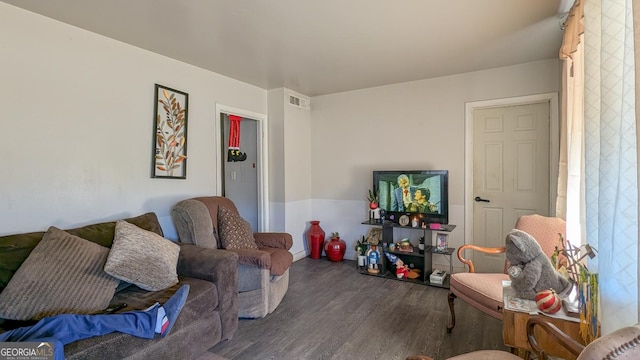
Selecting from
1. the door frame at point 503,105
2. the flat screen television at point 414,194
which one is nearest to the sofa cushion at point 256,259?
the flat screen television at point 414,194

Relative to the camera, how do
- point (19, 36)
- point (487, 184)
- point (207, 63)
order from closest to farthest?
point (19, 36) < point (207, 63) < point (487, 184)

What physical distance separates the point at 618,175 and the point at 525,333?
0.83 m

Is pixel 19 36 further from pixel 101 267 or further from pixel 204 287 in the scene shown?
pixel 204 287

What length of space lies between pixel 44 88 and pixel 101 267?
1.46 meters

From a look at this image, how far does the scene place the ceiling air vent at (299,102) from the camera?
Answer: 14.5ft

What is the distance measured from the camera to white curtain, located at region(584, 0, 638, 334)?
108 cm

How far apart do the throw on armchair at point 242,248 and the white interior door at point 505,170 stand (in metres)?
2.42

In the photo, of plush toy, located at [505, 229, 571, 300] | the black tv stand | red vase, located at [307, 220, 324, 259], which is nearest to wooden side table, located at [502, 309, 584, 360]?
plush toy, located at [505, 229, 571, 300]

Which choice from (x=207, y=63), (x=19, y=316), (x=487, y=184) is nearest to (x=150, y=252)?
(x=19, y=316)

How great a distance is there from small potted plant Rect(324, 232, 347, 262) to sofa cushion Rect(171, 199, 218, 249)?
1.90 meters

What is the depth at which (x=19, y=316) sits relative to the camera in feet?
5.21

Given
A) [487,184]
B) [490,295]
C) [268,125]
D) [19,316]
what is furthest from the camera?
[268,125]

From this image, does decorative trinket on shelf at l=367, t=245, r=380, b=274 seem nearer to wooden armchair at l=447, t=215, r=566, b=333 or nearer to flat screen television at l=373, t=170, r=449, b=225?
flat screen television at l=373, t=170, r=449, b=225

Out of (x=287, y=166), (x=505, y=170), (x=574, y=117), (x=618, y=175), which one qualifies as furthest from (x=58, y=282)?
(x=505, y=170)
